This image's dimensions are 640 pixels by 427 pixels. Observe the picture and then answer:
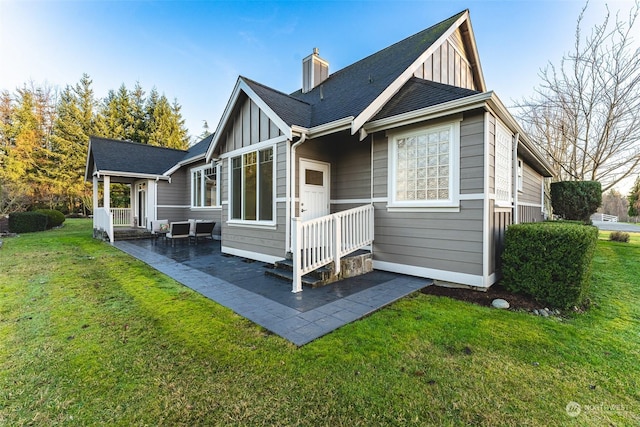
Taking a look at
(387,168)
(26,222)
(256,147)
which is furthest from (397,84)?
(26,222)

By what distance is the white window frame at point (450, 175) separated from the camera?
5.06 metres

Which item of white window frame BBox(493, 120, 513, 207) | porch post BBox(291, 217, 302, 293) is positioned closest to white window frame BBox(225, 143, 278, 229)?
porch post BBox(291, 217, 302, 293)

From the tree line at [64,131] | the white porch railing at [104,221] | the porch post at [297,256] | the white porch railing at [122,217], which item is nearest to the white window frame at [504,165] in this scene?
the porch post at [297,256]

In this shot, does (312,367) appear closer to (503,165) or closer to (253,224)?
(253,224)

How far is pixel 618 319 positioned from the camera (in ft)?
13.2

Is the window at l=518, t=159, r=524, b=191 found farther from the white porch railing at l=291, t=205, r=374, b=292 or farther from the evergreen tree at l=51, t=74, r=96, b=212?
the evergreen tree at l=51, t=74, r=96, b=212

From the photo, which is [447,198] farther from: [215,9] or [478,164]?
[215,9]

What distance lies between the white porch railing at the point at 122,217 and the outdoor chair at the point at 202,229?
7447 millimetres

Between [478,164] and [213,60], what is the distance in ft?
51.4

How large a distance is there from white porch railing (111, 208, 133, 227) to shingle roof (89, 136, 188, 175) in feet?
11.0

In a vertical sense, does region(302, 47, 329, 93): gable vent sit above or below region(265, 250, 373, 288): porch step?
above

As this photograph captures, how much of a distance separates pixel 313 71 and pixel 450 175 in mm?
8029

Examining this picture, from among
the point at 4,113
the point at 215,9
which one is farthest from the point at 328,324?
the point at 4,113

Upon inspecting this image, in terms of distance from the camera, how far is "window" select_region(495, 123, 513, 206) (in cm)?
530
